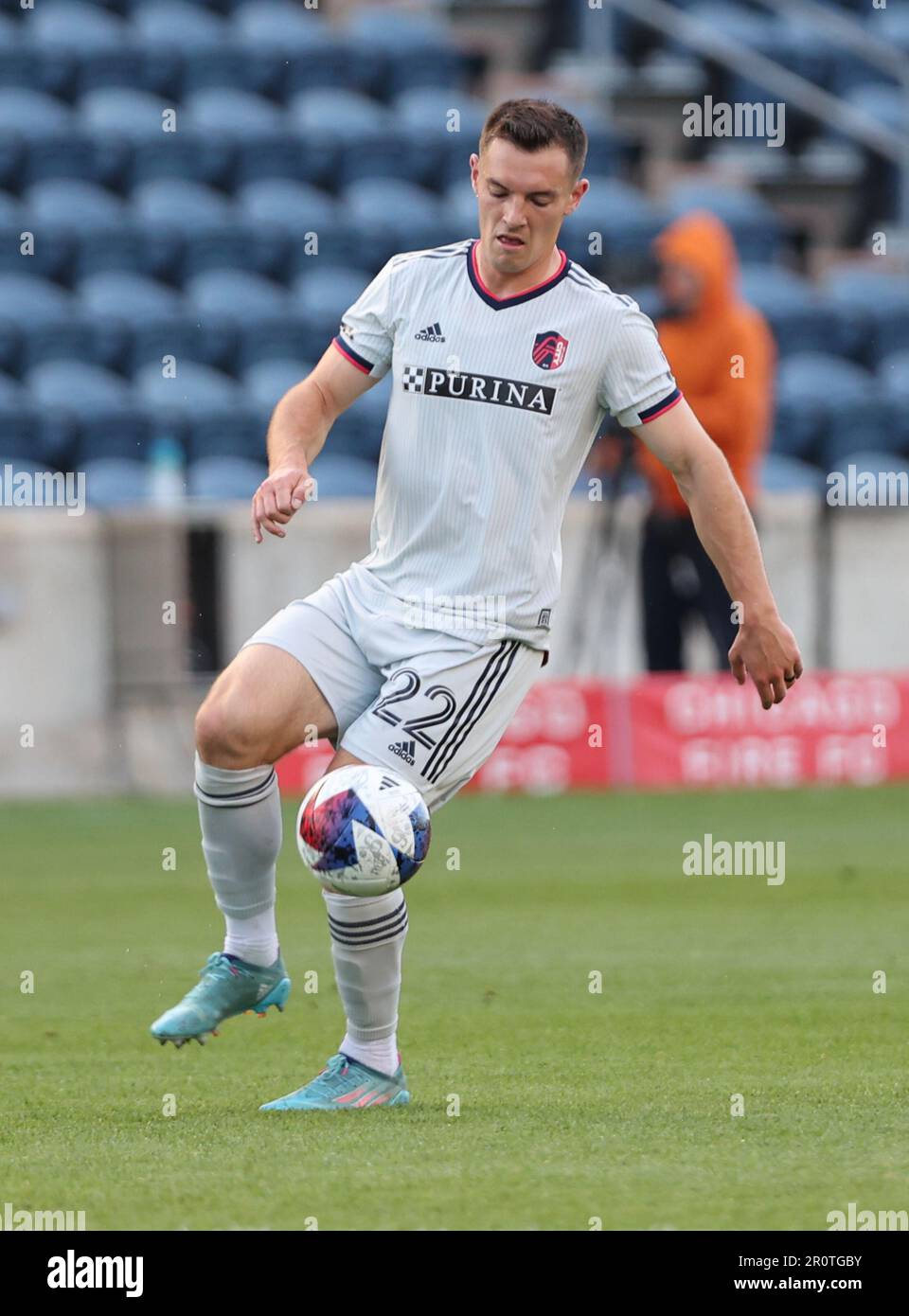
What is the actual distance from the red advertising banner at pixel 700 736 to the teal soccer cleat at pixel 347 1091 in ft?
26.4

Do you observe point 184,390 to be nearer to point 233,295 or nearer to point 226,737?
point 233,295

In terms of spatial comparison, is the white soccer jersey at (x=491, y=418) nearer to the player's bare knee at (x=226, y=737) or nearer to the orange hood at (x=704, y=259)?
the player's bare knee at (x=226, y=737)

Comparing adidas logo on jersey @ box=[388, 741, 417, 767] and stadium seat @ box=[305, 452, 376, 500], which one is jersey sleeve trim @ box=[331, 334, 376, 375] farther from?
stadium seat @ box=[305, 452, 376, 500]

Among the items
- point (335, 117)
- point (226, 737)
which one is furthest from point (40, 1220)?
point (335, 117)

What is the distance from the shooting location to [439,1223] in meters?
4.13

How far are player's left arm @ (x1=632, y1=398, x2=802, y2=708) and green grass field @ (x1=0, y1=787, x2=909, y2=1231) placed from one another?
98 cm

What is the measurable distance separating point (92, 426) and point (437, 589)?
1064 cm

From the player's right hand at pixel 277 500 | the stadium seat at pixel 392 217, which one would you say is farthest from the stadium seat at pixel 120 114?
the player's right hand at pixel 277 500

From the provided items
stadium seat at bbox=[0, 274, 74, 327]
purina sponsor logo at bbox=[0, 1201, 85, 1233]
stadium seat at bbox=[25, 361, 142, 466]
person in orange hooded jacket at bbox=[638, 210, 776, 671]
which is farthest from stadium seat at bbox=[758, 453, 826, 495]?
purina sponsor logo at bbox=[0, 1201, 85, 1233]

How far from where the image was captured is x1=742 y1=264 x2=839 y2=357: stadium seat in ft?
61.7

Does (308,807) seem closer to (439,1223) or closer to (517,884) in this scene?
(439,1223)

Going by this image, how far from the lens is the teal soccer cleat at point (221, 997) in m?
5.66

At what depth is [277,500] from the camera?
5.28 metres

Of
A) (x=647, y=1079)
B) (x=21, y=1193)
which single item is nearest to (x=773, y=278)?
(x=647, y=1079)
